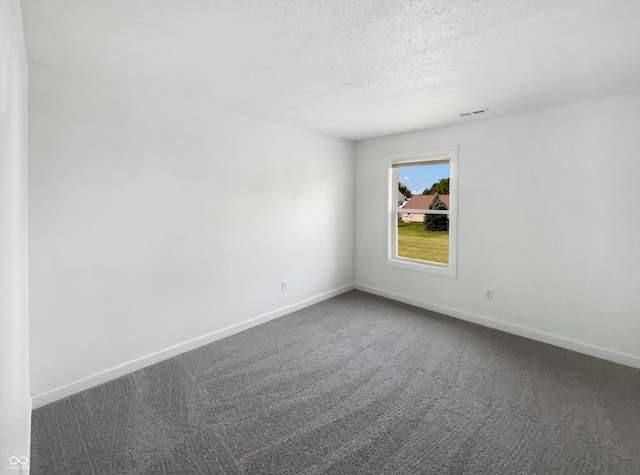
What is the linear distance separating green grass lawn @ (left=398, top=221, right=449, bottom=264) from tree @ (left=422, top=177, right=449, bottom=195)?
476 millimetres

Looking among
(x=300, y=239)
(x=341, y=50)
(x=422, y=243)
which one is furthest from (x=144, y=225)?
(x=422, y=243)

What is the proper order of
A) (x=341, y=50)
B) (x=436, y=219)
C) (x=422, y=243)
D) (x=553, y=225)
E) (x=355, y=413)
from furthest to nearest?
(x=422, y=243), (x=436, y=219), (x=553, y=225), (x=355, y=413), (x=341, y=50)

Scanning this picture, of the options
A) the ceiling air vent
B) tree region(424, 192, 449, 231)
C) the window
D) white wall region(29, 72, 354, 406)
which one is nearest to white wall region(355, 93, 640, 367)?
the window

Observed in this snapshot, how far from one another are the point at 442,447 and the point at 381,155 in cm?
358

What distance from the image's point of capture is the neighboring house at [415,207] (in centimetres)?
425

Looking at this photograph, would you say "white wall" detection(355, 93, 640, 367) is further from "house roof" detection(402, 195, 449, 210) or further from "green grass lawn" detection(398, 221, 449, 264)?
"house roof" detection(402, 195, 449, 210)

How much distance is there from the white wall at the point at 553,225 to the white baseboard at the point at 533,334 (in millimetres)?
10

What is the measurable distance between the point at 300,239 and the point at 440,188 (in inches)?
79.9

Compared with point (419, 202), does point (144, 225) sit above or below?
below

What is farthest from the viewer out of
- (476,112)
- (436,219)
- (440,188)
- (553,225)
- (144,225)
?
(436,219)

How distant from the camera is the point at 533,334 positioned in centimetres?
323

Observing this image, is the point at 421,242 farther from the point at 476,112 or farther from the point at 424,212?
the point at 476,112

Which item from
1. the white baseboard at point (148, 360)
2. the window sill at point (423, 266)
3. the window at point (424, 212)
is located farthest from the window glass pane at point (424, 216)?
the white baseboard at point (148, 360)

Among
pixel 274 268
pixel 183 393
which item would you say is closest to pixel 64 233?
pixel 183 393
